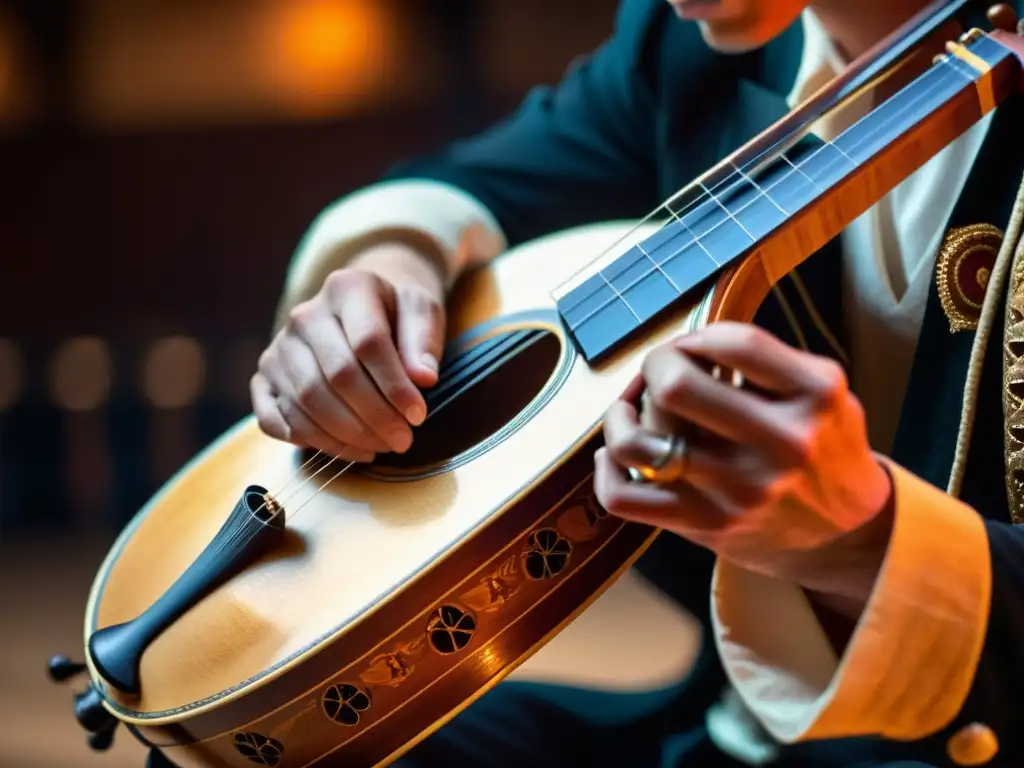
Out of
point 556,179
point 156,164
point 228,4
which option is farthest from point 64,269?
point 556,179

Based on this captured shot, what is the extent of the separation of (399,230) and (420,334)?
7.9 inches

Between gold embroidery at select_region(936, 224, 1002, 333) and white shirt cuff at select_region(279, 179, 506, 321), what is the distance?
0.40 meters

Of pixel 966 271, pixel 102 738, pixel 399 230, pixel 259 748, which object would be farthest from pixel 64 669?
pixel 966 271

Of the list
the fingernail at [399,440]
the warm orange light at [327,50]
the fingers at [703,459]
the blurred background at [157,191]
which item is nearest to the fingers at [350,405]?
the fingernail at [399,440]

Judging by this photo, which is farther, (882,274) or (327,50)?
(327,50)

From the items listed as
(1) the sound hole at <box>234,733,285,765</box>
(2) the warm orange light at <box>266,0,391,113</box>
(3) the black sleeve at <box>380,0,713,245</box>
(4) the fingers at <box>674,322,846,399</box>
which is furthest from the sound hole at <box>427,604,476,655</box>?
(2) the warm orange light at <box>266,0,391,113</box>

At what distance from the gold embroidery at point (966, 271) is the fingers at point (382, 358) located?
33 cm

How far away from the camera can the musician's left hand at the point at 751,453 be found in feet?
1.28

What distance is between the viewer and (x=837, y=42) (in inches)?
29.4

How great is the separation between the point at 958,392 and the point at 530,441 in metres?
0.27

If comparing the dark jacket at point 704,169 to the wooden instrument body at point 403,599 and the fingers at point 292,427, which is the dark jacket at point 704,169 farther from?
the fingers at point 292,427

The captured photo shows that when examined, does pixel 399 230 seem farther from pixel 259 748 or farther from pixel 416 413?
pixel 259 748

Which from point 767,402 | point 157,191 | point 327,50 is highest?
point 767,402

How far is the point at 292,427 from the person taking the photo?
→ 0.66 metres
